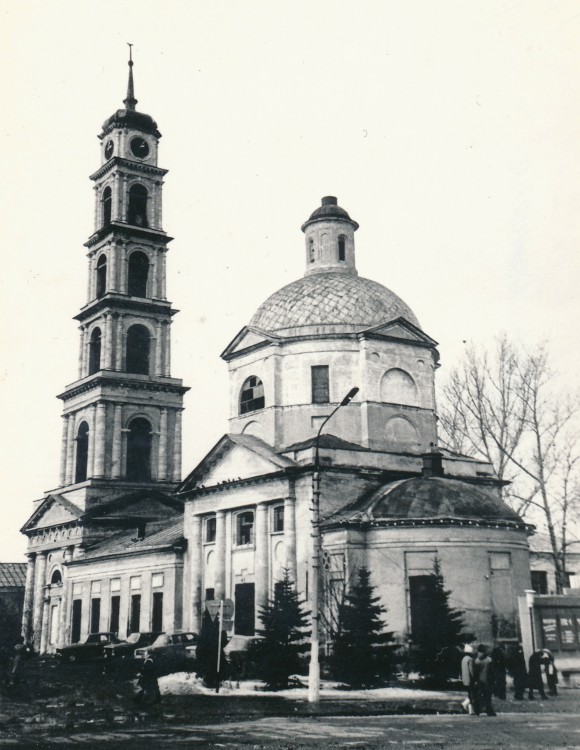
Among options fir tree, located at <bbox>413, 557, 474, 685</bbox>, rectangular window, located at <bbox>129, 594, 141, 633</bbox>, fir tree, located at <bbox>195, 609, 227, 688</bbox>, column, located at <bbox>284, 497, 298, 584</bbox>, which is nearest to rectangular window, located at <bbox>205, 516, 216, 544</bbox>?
column, located at <bbox>284, 497, 298, 584</bbox>

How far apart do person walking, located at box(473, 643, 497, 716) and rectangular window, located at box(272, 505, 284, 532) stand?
693 inches

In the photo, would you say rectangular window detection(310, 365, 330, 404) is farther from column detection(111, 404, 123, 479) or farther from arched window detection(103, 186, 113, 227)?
arched window detection(103, 186, 113, 227)

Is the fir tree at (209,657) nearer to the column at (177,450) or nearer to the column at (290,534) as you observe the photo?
the column at (290,534)

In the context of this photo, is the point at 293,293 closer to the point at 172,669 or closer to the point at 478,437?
the point at 478,437

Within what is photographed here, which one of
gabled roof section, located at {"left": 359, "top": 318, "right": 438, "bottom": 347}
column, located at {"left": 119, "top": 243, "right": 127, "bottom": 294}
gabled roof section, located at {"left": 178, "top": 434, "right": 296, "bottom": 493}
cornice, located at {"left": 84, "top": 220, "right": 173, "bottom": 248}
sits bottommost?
gabled roof section, located at {"left": 178, "top": 434, "right": 296, "bottom": 493}

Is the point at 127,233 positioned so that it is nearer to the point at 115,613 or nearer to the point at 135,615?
the point at 115,613

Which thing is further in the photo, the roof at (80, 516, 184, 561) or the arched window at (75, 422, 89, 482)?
the arched window at (75, 422, 89, 482)

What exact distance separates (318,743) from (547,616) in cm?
1285

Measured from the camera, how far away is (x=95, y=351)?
58219 mm

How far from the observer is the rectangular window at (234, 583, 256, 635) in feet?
117

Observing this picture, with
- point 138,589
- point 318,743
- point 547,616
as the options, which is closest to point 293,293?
point 138,589

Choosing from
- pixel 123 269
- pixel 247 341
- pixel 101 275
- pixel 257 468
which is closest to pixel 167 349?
pixel 123 269

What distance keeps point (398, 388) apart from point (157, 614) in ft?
54.3

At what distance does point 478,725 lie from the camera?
16.2 m
